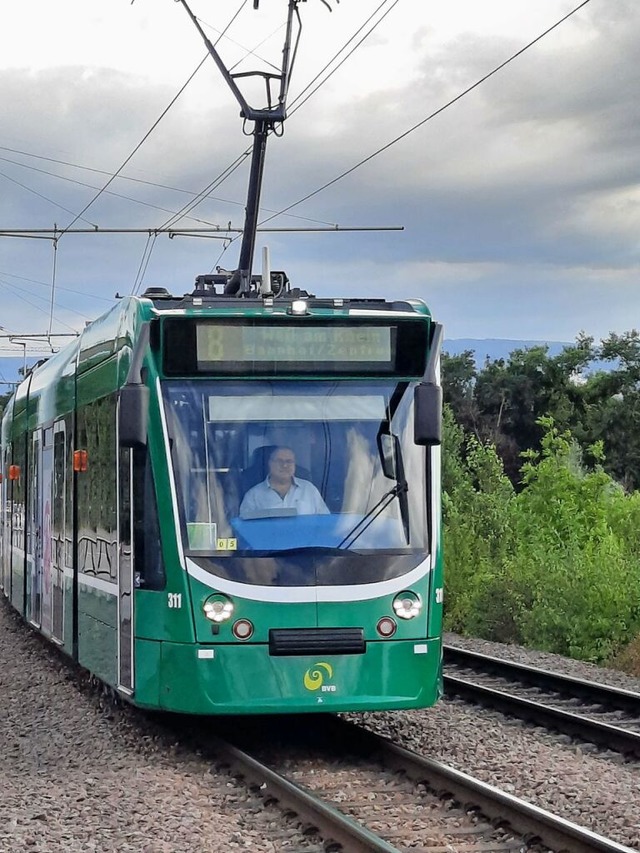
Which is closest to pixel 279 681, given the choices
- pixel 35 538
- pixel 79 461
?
pixel 79 461

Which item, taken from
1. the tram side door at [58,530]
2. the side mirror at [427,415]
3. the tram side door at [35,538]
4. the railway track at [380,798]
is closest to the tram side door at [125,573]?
the railway track at [380,798]

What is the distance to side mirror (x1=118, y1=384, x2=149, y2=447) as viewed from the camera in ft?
30.5

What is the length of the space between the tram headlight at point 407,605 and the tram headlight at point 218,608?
3.69 feet

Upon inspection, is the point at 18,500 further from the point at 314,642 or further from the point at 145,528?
the point at 314,642

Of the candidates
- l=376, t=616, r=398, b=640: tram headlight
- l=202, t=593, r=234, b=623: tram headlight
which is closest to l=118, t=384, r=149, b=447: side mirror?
l=202, t=593, r=234, b=623: tram headlight

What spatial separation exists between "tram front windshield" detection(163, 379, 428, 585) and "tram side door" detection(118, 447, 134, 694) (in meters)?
0.60

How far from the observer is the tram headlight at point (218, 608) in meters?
9.35

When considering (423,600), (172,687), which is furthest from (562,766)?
(172,687)

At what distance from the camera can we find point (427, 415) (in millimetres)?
9500

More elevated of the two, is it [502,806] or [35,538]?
[35,538]

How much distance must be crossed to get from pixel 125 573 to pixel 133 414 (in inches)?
55.9

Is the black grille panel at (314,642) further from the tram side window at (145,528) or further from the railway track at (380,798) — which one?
the tram side window at (145,528)

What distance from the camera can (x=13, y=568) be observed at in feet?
63.0

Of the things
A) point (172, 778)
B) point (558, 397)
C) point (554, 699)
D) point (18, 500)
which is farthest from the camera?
point (558, 397)
